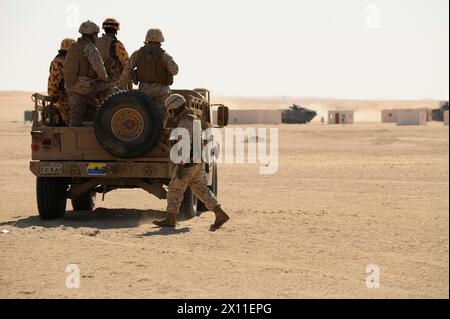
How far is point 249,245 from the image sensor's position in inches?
368

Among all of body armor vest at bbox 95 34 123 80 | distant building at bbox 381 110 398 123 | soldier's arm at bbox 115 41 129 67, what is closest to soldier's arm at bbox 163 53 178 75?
soldier's arm at bbox 115 41 129 67

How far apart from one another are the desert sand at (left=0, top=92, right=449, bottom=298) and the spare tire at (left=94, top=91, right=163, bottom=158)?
1.05 metres

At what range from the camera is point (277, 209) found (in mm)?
13141

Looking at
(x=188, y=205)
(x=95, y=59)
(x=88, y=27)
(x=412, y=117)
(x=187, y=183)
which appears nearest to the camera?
(x=187, y=183)

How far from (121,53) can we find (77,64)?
770 millimetres

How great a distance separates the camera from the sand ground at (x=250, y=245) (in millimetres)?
7105

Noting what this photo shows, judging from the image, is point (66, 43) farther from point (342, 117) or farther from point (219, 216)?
point (342, 117)

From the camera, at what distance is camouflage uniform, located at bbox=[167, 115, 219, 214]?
10.4 meters

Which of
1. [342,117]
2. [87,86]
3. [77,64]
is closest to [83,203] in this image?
[87,86]

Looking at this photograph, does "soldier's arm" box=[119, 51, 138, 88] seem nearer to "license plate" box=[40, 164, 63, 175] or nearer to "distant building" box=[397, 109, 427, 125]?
"license plate" box=[40, 164, 63, 175]

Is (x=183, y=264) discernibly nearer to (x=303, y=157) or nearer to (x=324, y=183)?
(x=324, y=183)

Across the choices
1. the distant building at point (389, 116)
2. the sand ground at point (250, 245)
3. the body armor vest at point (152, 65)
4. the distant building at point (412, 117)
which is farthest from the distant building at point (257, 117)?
the body armor vest at point (152, 65)
